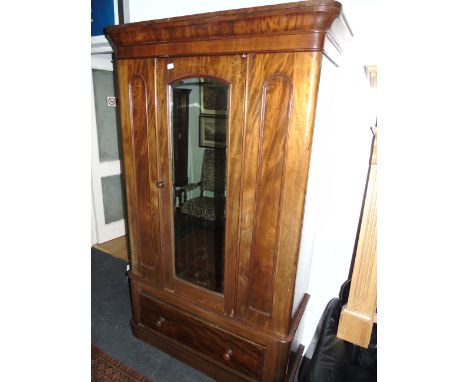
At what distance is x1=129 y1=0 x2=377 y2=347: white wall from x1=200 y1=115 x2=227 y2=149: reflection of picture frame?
1.44ft

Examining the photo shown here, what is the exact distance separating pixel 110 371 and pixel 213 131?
1661mm

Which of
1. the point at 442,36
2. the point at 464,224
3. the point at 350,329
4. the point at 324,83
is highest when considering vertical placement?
the point at 324,83

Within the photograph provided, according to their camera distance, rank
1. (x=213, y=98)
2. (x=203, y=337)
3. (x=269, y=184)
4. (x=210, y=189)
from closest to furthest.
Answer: (x=269, y=184)
(x=213, y=98)
(x=210, y=189)
(x=203, y=337)

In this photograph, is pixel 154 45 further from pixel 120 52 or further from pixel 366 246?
pixel 366 246

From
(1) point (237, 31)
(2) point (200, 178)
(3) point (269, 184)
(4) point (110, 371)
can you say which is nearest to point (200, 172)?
(2) point (200, 178)

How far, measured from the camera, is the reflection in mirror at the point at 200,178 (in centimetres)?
132

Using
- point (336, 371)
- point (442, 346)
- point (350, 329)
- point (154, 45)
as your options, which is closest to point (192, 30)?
point (154, 45)

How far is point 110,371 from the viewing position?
5.68 feet

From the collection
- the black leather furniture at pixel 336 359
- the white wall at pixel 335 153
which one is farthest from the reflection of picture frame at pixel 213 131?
the black leather furniture at pixel 336 359

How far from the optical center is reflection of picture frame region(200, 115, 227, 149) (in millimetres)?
1300

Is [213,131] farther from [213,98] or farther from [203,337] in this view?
[203,337]

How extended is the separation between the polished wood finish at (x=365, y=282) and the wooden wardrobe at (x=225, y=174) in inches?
10.1
